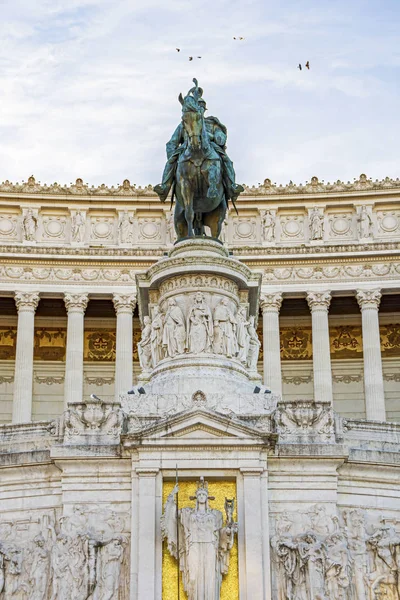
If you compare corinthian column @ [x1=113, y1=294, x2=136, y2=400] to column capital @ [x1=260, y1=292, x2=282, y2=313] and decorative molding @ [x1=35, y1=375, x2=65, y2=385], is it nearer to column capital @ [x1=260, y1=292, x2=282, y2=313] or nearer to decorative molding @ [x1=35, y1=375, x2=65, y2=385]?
decorative molding @ [x1=35, y1=375, x2=65, y2=385]

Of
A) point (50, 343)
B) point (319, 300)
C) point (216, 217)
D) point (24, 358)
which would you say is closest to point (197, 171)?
point (216, 217)

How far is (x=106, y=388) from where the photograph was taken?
204 ft

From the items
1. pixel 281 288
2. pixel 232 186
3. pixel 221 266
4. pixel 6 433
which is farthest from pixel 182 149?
pixel 281 288

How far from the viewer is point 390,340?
63781 millimetres

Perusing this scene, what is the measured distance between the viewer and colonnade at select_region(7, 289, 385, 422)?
58031mm

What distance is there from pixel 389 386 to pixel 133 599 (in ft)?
132

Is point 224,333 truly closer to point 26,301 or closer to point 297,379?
point 26,301

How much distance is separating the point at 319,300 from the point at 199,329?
32.0 meters

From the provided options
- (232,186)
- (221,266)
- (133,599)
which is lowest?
(133,599)

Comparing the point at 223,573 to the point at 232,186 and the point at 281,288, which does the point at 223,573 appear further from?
the point at 281,288

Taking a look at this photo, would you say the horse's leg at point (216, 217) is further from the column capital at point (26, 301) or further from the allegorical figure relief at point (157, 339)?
the column capital at point (26, 301)

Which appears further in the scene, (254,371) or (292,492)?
(254,371)

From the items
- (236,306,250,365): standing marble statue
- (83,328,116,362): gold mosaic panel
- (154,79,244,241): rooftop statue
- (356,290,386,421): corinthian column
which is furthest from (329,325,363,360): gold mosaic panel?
(236,306,250,365): standing marble statue

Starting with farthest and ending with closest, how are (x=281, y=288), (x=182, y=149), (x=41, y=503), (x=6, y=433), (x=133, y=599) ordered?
(x=281, y=288) < (x=182, y=149) < (x=6, y=433) < (x=41, y=503) < (x=133, y=599)
